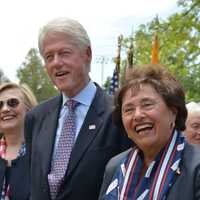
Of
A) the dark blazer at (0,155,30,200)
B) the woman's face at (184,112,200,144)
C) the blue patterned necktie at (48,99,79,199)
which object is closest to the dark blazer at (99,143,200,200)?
the blue patterned necktie at (48,99,79,199)

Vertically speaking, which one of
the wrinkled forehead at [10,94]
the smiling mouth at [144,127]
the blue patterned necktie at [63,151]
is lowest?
the blue patterned necktie at [63,151]

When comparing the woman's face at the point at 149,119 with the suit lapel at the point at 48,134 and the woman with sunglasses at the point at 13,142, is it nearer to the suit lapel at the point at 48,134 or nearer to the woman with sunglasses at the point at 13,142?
the suit lapel at the point at 48,134

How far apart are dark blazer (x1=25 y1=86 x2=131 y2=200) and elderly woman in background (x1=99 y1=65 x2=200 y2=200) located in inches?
14.9

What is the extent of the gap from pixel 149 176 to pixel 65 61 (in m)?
1.11

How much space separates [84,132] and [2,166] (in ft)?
4.39

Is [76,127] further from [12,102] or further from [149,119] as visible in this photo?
[12,102]

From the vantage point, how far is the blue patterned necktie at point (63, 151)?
388 centimetres

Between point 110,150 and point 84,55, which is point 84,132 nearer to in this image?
point 110,150

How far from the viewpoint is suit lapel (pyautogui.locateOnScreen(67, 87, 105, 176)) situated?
3.86 m

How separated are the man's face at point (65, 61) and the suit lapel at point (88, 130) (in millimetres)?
196

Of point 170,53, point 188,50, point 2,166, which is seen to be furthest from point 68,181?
point 170,53

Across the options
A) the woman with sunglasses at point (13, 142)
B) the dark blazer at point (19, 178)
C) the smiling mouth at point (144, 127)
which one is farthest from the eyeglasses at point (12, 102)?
the smiling mouth at point (144, 127)

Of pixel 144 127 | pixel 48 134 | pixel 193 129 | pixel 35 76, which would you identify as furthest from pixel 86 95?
pixel 35 76

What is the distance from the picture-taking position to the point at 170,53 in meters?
15.0
